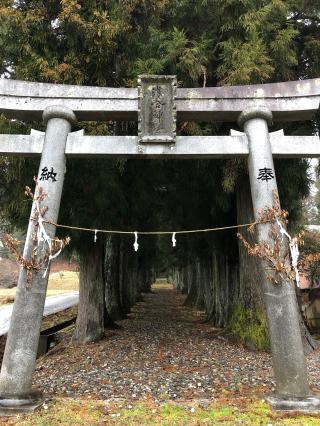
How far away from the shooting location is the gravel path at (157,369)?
5.78 meters

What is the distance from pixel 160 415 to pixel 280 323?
5.99 ft

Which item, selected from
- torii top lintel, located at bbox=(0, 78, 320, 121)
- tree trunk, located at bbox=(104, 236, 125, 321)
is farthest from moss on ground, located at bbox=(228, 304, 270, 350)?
tree trunk, located at bbox=(104, 236, 125, 321)

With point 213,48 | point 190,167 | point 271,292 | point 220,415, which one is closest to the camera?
point 220,415

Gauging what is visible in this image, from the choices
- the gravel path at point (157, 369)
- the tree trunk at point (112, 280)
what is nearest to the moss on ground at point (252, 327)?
the gravel path at point (157, 369)

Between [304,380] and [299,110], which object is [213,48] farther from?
[304,380]

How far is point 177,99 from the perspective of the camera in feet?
19.5

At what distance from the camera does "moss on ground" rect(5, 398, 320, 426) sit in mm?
4328

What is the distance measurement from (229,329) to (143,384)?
13.2 ft

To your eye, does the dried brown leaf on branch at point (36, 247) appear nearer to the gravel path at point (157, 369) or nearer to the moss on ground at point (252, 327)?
the gravel path at point (157, 369)

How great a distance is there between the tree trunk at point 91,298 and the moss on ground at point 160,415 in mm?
4515

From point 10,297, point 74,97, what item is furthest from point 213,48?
point 10,297

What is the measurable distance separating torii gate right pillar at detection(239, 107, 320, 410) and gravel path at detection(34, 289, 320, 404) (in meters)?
0.93

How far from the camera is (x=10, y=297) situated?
2352cm

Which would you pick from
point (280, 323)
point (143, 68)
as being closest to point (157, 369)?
point (280, 323)
